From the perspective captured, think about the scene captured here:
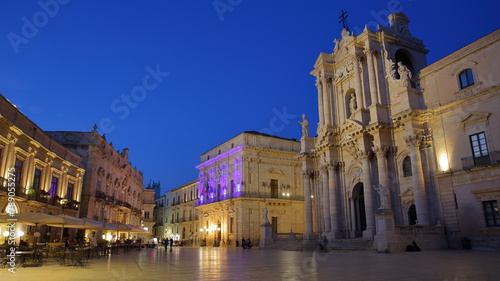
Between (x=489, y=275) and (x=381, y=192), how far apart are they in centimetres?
1288

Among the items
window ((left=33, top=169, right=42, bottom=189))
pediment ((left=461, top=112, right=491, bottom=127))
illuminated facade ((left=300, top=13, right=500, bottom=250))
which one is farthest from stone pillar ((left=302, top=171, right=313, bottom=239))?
window ((left=33, top=169, right=42, bottom=189))

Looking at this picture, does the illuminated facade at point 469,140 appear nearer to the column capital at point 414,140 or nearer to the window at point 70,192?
the column capital at point 414,140

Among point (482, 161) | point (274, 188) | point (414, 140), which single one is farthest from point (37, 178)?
point (482, 161)

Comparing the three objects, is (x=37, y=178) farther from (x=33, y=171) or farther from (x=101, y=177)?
(x=101, y=177)

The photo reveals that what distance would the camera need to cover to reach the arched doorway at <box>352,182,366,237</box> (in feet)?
92.5

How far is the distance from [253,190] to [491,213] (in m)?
26.0

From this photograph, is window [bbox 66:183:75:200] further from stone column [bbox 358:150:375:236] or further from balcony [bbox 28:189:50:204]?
stone column [bbox 358:150:375:236]

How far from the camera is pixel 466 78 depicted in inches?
849

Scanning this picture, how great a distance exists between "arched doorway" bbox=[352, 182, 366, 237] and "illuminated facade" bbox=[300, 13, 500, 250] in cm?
8

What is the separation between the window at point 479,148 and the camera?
19.8m

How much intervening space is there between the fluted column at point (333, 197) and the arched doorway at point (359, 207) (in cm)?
138

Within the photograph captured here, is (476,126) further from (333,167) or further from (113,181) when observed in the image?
(113,181)

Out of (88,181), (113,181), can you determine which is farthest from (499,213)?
(113,181)

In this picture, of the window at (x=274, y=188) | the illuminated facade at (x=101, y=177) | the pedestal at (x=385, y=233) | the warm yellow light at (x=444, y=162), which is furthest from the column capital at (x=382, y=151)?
the illuminated facade at (x=101, y=177)
